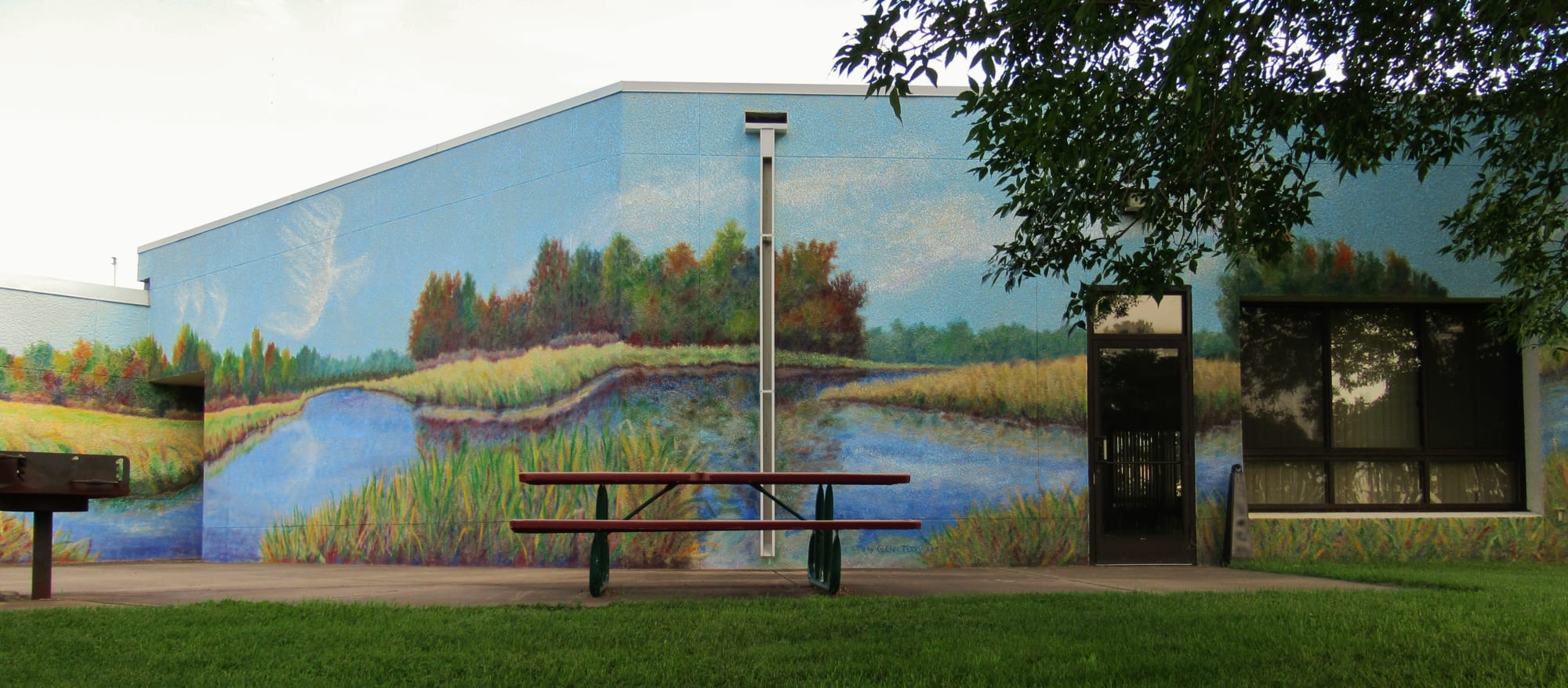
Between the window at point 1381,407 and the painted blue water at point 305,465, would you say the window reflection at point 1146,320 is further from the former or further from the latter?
the painted blue water at point 305,465

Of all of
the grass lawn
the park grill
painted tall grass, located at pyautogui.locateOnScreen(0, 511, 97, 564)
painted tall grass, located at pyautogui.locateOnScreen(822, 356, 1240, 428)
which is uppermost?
painted tall grass, located at pyautogui.locateOnScreen(822, 356, 1240, 428)

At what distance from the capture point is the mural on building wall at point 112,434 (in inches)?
633

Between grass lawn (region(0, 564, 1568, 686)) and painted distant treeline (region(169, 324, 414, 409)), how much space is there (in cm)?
701

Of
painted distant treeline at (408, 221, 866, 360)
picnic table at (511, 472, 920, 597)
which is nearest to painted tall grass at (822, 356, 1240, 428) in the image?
painted distant treeline at (408, 221, 866, 360)

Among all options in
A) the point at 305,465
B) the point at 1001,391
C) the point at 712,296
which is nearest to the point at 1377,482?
the point at 1001,391

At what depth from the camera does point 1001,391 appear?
1120cm

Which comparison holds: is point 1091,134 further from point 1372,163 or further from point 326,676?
point 326,676

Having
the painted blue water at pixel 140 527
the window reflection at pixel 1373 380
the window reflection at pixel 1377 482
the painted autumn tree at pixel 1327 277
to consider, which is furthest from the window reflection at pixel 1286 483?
the painted blue water at pixel 140 527

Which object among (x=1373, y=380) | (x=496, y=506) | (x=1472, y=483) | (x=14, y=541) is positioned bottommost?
(x=14, y=541)

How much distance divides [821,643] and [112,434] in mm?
14924

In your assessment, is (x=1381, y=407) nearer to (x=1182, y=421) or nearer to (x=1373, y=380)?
(x=1373, y=380)

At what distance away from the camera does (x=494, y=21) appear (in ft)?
37.4

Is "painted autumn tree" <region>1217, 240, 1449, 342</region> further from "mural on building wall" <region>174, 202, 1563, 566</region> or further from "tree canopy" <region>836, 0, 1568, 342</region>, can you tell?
"tree canopy" <region>836, 0, 1568, 342</region>

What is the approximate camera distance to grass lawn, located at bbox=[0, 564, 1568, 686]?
477 cm
